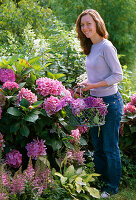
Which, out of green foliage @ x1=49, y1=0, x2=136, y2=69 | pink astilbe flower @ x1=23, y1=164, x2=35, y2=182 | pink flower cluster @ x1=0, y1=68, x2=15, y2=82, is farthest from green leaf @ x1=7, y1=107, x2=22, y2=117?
green foliage @ x1=49, y1=0, x2=136, y2=69

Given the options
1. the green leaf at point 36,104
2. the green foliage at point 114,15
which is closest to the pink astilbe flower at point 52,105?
the green leaf at point 36,104

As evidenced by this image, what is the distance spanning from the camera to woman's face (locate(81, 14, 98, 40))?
2855mm

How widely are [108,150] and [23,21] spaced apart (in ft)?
10.5

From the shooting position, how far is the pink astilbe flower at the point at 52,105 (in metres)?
2.64

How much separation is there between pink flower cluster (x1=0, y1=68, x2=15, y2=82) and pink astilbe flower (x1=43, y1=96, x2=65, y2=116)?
16.3 inches

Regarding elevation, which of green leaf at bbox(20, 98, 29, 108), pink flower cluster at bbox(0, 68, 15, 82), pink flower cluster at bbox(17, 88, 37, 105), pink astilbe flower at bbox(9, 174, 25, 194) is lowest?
pink astilbe flower at bbox(9, 174, 25, 194)

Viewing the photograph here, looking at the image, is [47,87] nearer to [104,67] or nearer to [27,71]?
[27,71]

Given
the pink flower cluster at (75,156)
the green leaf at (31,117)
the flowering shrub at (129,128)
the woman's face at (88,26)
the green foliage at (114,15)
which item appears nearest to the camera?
the green leaf at (31,117)

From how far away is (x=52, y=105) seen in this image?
2.64 meters

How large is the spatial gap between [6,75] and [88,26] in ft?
3.02

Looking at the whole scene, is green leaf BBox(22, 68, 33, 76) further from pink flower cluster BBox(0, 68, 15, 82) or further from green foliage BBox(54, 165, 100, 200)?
green foliage BBox(54, 165, 100, 200)

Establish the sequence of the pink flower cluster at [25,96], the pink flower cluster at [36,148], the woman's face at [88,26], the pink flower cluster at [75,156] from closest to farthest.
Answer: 1. the pink flower cluster at [25,96]
2. the pink flower cluster at [36,148]
3. the woman's face at [88,26]
4. the pink flower cluster at [75,156]

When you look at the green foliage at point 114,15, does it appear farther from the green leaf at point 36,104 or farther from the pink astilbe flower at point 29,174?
the pink astilbe flower at point 29,174

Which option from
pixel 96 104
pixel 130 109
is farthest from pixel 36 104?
pixel 130 109
